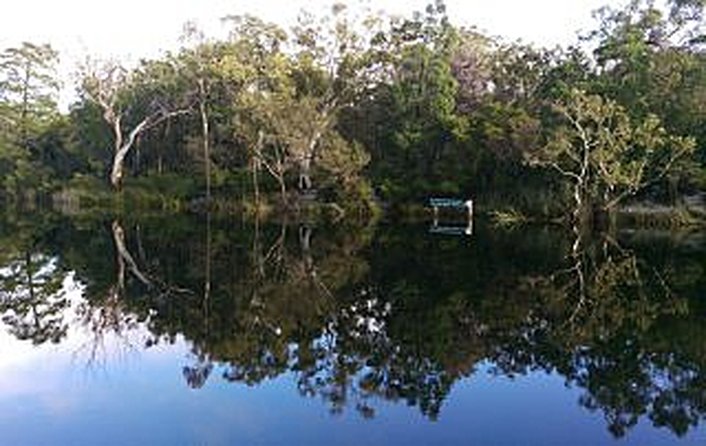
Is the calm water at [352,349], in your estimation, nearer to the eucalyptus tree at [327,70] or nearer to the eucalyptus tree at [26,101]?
the eucalyptus tree at [327,70]

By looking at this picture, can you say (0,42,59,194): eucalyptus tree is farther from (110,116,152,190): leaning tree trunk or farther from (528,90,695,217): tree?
(528,90,695,217): tree

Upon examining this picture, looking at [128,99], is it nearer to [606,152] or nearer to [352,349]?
[606,152]

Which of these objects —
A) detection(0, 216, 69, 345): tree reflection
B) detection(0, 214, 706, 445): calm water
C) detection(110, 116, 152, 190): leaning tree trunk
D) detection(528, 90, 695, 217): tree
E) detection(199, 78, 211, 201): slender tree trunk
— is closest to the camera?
detection(0, 214, 706, 445): calm water

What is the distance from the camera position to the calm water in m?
9.27

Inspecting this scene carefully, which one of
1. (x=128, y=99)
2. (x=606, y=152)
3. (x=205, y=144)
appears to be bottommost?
(x=606, y=152)

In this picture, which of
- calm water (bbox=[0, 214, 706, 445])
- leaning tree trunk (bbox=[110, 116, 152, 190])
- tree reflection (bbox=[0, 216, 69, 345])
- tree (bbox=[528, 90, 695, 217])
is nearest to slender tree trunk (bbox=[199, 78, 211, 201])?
leaning tree trunk (bbox=[110, 116, 152, 190])

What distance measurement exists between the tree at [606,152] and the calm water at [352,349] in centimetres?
1185

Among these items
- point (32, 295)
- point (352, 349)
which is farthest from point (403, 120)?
point (352, 349)

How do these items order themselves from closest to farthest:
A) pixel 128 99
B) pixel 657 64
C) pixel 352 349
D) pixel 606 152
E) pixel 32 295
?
pixel 352 349, pixel 32 295, pixel 606 152, pixel 657 64, pixel 128 99

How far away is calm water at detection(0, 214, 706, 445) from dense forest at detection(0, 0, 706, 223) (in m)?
15.3

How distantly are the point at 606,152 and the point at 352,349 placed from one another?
26653mm

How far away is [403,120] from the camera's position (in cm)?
4809

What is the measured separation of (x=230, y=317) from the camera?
49.8ft

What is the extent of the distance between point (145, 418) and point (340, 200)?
34.7 metres
